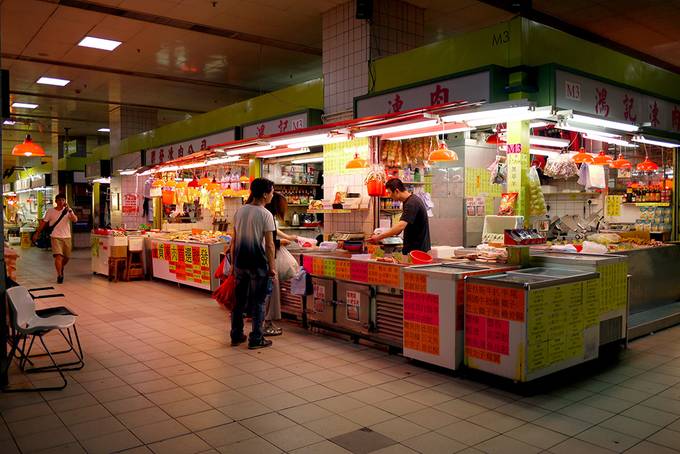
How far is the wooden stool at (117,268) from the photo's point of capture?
11.5 metres

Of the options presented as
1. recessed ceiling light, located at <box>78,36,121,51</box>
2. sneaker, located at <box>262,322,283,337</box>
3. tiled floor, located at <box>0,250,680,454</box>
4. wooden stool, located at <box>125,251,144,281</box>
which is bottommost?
tiled floor, located at <box>0,250,680,454</box>

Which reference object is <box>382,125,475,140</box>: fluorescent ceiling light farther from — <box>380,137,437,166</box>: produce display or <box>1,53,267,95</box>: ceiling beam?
<box>1,53,267,95</box>: ceiling beam

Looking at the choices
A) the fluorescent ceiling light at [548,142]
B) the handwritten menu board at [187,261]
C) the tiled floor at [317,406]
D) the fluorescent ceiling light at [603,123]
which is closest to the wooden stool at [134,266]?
the handwritten menu board at [187,261]

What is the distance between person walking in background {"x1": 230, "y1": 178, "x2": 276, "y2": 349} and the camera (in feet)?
19.3

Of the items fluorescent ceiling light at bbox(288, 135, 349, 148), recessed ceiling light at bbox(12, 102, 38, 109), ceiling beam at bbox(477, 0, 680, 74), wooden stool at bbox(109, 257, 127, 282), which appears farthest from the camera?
recessed ceiling light at bbox(12, 102, 38, 109)

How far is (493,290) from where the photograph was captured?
4.69m

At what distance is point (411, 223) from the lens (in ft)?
21.4

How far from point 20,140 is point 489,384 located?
25917 mm

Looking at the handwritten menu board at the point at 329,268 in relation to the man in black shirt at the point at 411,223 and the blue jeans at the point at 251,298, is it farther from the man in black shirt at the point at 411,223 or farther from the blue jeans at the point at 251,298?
the blue jeans at the point at 251,298

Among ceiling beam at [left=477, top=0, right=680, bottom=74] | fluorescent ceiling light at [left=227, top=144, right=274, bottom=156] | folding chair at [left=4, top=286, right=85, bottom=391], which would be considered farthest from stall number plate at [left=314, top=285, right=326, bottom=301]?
ceiling beam at [left=477, top=0, right=680, bottom=74]

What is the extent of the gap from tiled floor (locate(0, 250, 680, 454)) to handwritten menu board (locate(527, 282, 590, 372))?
0.30 m

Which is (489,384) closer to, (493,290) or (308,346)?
(493,290)

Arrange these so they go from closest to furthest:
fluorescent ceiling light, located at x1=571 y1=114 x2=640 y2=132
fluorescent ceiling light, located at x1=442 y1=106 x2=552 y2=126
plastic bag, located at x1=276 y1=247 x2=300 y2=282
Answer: fluorescent ceiling light, located at x1=442 y1=106 x2=552 y2=126 → fluorescent ceiling light, located at x1=571 y1=114 x2=640 y2=132 → plastic bag, located at x1=276 y1=247 x2=300 y2=282

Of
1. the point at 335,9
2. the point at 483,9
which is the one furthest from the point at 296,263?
the point at 483,9
